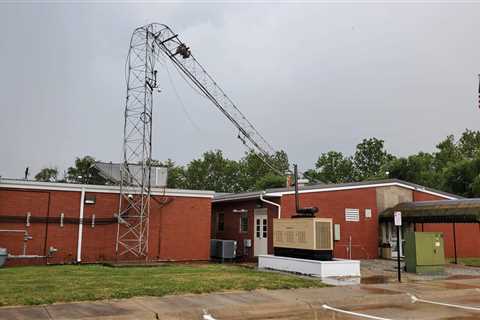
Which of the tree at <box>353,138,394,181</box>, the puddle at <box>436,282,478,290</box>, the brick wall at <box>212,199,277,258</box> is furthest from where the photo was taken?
the tree at <box>353,138,394,181</box>

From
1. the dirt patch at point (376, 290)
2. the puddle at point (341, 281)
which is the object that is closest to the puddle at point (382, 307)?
the dirt patch at point (376, 290)

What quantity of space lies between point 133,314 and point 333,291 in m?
5.71

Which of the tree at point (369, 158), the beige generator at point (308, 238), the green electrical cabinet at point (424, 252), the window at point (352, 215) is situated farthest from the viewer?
the tree at point (369, 158)

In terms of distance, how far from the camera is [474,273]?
17.7 meters

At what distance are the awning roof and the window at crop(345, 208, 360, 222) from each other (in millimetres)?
1355

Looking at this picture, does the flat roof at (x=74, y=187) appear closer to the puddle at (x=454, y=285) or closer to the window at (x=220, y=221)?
the window at (x=220, y=221)

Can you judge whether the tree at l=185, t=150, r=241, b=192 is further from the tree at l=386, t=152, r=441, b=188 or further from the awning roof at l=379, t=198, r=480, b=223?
the awning roof at l=379, t=198, r=480, b=223

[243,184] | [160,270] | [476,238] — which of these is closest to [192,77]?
[160,270]

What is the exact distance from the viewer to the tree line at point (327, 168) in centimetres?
5594

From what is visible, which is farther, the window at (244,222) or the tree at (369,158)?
the tree at (369,158)

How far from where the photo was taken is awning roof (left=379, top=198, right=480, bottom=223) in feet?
65.1

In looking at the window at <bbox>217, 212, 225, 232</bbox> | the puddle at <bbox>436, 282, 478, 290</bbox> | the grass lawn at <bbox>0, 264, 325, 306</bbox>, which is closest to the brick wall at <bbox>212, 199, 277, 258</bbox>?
the window at <bbox>217, 212, 225, 232</bbox>

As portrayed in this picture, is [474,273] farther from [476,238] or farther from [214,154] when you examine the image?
[214,154]

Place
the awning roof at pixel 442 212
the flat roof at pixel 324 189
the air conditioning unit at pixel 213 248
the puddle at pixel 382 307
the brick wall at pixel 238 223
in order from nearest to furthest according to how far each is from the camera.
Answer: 1. the puddle at pixel 382 307
2. the awning roof at pixel 442 212
3. the flat roof at pixel 324 189
4. the brick wall at pixel 238 223
5. the air conditioning unit at pixel 213 248
